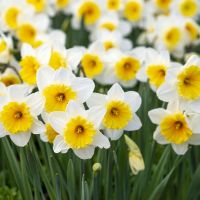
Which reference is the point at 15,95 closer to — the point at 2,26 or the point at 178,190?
the point at 178,190

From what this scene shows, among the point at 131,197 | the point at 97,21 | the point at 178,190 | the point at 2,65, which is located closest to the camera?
the point at 131,197

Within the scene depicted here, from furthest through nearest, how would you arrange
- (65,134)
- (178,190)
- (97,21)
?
(97,21)
(178,190)
(65,134)

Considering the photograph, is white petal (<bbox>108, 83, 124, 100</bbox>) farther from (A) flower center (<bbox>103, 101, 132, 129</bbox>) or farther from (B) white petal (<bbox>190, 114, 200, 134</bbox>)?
(B) white petal (<bbox>190, 114, 200, 134</bbox>)

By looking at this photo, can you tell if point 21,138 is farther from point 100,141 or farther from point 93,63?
point 93,63

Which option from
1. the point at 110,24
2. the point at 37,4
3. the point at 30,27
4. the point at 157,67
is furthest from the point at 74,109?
the point at 37,4

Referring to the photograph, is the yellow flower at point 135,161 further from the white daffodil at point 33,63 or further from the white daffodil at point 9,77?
the white daffodil at point 9,77

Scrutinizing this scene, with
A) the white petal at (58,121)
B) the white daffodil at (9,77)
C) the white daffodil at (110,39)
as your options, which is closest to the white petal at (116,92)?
the white petal at (58,121)

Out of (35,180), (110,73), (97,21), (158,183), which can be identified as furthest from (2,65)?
(97,21)
